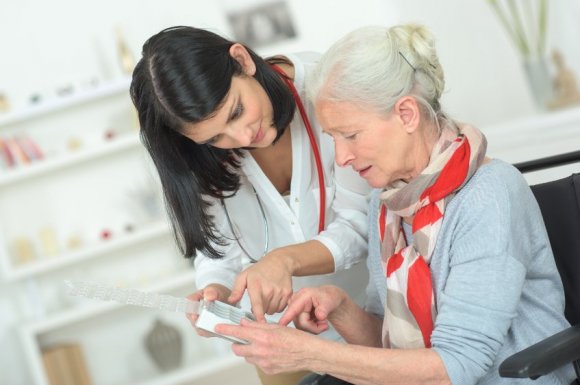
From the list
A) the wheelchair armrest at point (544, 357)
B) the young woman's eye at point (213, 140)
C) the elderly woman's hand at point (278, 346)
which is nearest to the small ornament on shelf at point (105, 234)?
the young woman's eye at point (213, 140)

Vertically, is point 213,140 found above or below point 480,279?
above

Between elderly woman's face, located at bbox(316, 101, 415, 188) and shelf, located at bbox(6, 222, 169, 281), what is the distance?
304 centimetres

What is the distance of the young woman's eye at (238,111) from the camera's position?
181 cm

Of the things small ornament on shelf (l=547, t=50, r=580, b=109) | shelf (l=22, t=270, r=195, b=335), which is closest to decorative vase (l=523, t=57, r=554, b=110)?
small ornament on shelf (l=547, t=50, r=580, b=109)

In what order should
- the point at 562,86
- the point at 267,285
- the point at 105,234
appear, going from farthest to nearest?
the point at 105,234, the point at 562,86, the point at 267,285

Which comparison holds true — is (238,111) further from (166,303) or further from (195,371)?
(195,371)

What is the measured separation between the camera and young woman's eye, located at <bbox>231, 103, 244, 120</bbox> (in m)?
1.81

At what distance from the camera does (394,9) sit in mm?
4672

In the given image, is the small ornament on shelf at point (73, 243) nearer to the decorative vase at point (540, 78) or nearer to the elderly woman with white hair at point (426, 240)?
the decorative vase at point (540, 78)

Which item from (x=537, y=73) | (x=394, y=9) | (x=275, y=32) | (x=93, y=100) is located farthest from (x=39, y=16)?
(x=537, y=73)

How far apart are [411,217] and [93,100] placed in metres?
3.32

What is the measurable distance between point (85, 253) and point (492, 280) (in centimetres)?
337

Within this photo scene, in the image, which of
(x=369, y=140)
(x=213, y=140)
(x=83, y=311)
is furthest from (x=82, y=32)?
(x=369, y=140)

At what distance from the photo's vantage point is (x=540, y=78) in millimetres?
4012
